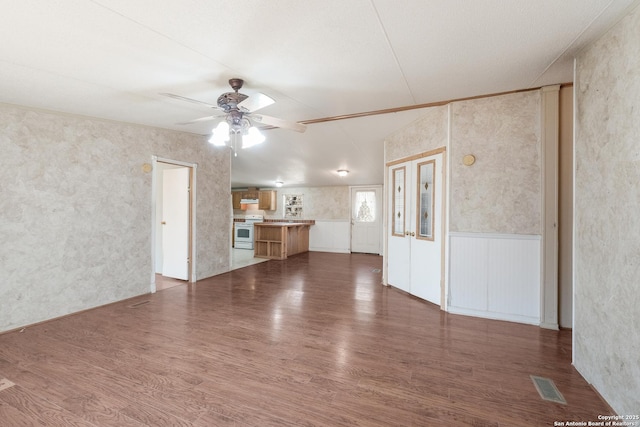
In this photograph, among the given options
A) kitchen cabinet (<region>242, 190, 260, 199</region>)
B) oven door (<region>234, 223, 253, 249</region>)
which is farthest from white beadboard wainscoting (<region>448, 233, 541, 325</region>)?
kitchen cabinet (<region>242, 190, 260, 199</region>)

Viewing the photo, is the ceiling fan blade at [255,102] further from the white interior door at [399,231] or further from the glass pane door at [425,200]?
the white interior door at [399,231]

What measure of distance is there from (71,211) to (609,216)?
203 inches

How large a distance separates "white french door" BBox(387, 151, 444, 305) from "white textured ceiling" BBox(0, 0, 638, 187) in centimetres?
106

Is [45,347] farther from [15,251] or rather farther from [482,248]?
[482,248]

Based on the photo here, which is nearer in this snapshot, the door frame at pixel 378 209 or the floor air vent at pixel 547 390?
the floor air vent at pixel 547 390

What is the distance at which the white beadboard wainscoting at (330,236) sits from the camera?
336 inches

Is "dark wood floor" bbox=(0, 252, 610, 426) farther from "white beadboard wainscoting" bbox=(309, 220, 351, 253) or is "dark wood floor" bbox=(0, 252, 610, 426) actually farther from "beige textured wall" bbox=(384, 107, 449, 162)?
"white beadboard wainscoting" bbox=(309, 220, 351, 253)

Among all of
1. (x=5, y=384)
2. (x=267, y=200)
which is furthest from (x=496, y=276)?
(x=267, y=200)

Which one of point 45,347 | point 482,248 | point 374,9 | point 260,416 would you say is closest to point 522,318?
point 482,248

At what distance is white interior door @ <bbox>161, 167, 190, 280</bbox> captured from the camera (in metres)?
4.80

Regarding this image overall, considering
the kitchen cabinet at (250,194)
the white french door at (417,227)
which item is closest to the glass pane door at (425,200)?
the white french door at (417,227)

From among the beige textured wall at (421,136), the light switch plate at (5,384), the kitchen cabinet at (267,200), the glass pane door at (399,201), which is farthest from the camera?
the kitchen cabinet at (267,200)

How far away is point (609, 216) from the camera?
5.82ft

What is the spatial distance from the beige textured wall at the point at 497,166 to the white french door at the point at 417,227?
0.95 ft
